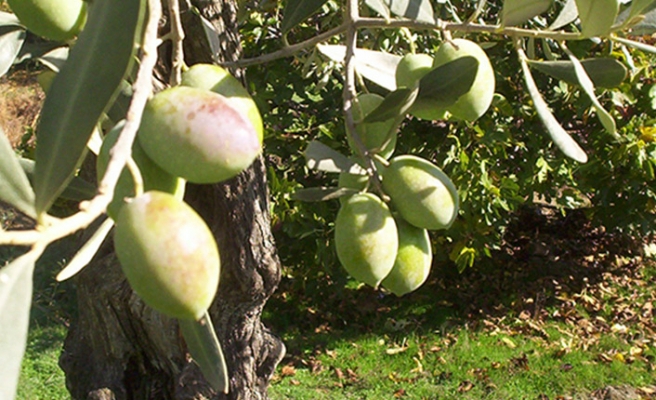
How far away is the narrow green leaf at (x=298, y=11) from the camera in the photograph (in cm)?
94

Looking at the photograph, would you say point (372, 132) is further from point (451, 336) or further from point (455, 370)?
point (451, 336)

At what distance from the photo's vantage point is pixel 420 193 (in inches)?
26.0

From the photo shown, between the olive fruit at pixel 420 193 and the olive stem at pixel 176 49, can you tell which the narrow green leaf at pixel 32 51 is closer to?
the olive stem at pixel 176 49

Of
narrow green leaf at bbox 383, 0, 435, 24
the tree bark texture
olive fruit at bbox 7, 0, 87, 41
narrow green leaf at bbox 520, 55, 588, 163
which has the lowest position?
the tree bark texture

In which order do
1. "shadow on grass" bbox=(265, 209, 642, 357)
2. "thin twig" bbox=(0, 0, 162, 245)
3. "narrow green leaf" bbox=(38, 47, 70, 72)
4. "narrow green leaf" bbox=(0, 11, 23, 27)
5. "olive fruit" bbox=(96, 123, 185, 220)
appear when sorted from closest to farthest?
"thin twig" bbox=(0, 0, 162, 245) < "olive fruit" bbox=(96, 123, 185, 220) < "narrow green leaf" bbox=(38, 47, 70, 72) < "narrow green leaf" bbox=(0, 11, 23, 27) < "shadow on grass" bbox=(265, 209, 642, 357)

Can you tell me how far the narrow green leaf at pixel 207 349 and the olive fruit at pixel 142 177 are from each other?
143 millimetres

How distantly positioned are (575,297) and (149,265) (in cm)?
424

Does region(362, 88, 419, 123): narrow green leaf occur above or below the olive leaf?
below

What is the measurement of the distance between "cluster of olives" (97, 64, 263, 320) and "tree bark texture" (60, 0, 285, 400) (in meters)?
0.86

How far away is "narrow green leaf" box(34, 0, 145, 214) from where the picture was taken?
0.43m

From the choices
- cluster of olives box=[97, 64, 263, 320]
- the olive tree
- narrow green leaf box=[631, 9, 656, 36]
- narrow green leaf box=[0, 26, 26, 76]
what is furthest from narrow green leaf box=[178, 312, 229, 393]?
narrow green leaf box=[631, 9, 656, 36]

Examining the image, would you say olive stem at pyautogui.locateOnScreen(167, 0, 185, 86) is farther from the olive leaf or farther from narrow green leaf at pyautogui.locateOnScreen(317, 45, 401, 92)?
the olive leaf

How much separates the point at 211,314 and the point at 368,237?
Answer: 1064mm

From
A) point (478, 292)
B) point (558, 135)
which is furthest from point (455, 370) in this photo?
point (558, 135)
